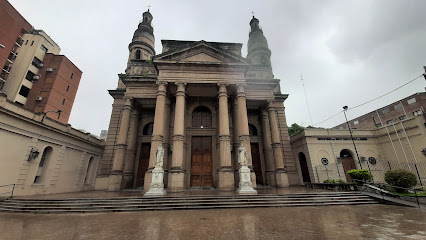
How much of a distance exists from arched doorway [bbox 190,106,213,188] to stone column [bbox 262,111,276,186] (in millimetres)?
5697

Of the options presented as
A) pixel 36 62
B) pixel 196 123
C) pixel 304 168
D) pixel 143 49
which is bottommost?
pixel 304 168

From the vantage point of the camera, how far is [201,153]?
18.1 m

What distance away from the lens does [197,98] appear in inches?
774

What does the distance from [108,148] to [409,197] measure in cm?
2257

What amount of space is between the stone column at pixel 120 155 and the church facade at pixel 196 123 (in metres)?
0.08

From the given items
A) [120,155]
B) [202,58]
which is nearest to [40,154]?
[120,155]

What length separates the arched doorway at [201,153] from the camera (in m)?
17.0

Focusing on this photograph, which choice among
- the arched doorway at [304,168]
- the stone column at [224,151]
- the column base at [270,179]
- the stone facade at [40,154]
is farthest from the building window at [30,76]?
the arched doorway at [304,168]

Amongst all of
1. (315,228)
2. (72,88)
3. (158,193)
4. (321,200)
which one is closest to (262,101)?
(321,200)

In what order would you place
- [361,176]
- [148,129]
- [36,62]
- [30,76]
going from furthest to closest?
1. [36,62]
2. [30,76]
3. [148,129]
4. [361,176]

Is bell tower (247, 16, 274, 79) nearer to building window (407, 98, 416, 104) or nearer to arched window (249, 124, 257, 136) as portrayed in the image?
arched window (249, 124, 257, 136)

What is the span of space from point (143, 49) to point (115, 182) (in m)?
17.8

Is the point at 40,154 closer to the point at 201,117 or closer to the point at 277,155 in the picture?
the point at 201,117

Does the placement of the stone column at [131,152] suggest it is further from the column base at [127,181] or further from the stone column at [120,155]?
the stone column at [120,155]
